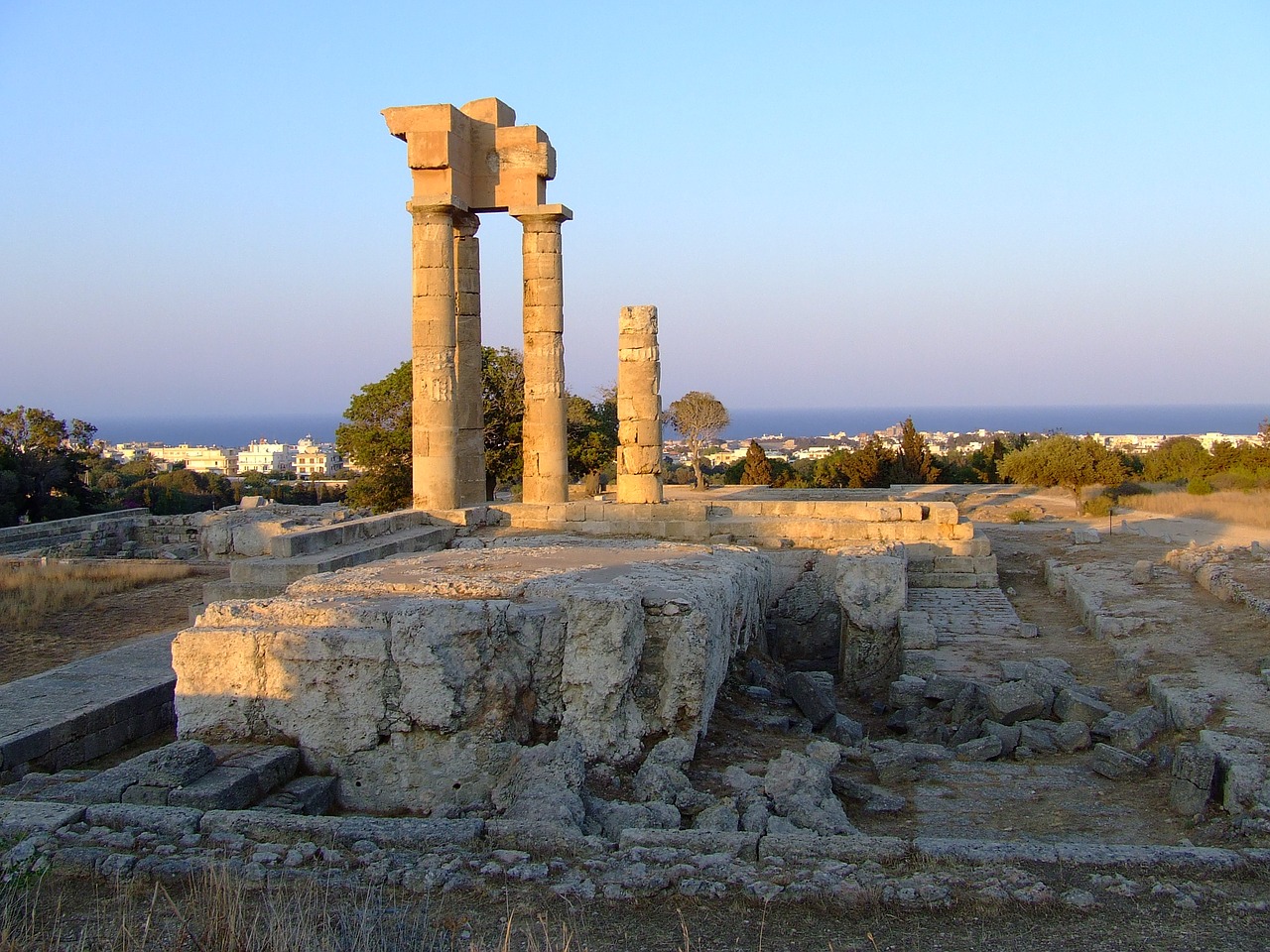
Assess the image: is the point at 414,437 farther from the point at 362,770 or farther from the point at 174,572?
the point at 362,770

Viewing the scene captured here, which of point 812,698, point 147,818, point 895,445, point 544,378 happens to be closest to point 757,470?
point 544,378

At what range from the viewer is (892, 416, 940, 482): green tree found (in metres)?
33.6

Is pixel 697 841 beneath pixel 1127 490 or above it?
beneath

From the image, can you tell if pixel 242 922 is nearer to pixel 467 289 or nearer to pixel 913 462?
pixel 467 289

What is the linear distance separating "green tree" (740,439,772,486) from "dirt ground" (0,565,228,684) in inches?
862

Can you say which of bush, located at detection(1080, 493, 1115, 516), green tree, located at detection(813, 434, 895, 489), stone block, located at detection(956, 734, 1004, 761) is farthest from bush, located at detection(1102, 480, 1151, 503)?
stone block, located at detection(956, 734, 1004, 761)

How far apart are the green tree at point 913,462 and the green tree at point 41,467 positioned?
2600 centimetres

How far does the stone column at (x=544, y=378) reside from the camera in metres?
16.3

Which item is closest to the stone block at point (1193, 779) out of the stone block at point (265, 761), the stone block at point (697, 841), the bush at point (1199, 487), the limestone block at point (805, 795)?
the limestone block at point (805, 795)

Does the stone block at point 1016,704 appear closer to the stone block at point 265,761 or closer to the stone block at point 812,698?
the stone block at point 812,698

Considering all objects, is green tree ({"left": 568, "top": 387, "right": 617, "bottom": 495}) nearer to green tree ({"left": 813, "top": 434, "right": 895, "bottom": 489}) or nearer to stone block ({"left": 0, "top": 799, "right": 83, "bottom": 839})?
green tree ({"left": 813, "top": 434, "right": 895, "bottom": 489})

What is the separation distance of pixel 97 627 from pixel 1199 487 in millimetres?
26350

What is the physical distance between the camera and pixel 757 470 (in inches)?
1347

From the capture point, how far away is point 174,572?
15.5 metres
